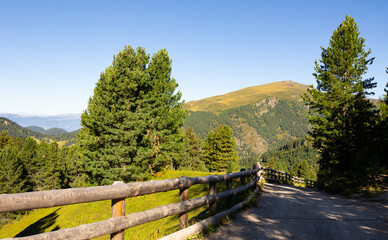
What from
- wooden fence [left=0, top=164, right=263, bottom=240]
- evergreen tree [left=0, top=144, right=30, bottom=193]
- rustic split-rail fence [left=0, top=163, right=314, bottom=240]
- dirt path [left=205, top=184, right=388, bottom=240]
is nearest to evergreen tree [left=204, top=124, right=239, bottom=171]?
evergreen tree [left=0, top=144, right=30, bottom=193]

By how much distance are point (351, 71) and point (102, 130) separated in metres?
25.1

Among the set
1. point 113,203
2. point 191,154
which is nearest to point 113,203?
point 113,203

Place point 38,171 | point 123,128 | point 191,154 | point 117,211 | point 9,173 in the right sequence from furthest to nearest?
point 38,171
point 191,154
point 9,173
point 123,128
point 117,211

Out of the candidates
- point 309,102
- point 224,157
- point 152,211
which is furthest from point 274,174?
point 224,157

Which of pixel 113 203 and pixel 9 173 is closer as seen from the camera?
pixel 113 203

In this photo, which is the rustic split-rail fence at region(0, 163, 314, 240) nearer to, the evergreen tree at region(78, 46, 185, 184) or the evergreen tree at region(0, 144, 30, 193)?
the evergreen tree at region(78, 46, 185, 184)

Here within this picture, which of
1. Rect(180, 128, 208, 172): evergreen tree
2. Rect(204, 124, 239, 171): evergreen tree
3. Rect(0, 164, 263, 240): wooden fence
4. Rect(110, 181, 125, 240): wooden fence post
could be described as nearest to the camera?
Rect(0, 164, 263, 240): wooden fence

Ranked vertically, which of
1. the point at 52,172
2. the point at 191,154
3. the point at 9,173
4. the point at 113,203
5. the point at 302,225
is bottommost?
the point at 52,172

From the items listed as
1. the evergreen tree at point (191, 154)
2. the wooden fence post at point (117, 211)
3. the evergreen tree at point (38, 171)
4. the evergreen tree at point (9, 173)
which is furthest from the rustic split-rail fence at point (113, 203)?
the evergreen tree at point (38, 171)

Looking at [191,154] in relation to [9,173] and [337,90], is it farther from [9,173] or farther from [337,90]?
[337,90]

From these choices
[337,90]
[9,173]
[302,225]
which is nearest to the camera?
[302,225]

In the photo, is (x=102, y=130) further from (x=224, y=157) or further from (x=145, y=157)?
(x=224, y=157)

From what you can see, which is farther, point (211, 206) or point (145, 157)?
point (145, 157)

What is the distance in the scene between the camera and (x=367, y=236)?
560 cm
